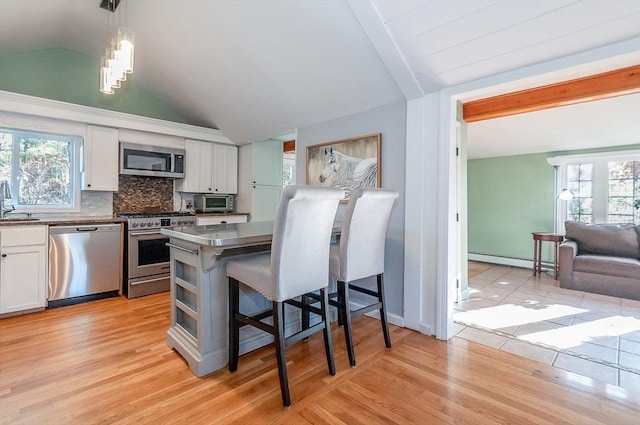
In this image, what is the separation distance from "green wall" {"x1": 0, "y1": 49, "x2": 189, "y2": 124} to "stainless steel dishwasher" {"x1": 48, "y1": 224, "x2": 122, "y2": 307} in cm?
167

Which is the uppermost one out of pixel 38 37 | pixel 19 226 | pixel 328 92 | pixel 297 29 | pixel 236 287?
pixel 38 37

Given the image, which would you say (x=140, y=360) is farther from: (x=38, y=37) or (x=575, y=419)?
(x=38, y=37)

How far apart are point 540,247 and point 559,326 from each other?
2.34m

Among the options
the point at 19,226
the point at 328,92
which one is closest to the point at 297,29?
the point at 328,92

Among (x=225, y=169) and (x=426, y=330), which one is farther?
(x=225, y=169)

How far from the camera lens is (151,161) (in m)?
3.99

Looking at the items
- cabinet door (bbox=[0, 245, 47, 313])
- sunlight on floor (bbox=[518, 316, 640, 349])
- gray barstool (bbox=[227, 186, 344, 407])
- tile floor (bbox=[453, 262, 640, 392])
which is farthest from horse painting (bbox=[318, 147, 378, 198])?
cabinet door (bbox=[0, 245, 47, 313])

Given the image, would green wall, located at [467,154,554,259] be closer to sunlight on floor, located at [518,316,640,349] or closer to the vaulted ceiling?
the vaulted ceiling

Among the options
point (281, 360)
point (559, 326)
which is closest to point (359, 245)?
point (281, 360)

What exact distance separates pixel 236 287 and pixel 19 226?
97.0 inches

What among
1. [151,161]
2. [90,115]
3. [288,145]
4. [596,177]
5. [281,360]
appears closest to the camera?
[281,360]

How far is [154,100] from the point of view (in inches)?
171

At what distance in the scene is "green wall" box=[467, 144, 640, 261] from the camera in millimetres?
5047

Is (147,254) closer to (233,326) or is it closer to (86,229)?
(86,229)
